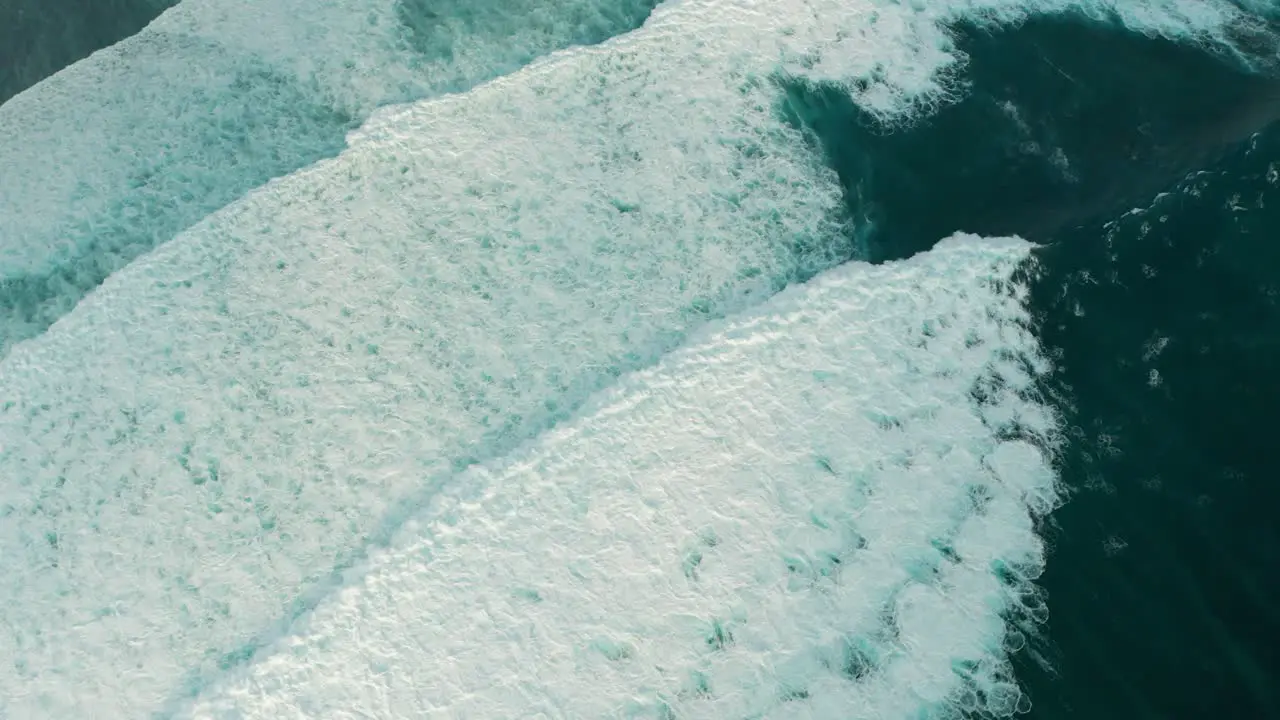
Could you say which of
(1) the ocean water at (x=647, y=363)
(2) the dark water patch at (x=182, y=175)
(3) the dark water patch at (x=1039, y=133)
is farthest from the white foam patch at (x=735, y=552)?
(2) the dark water patch at (x=182, y=175)

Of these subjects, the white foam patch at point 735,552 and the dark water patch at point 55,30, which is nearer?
the white foam patch at point 735,552

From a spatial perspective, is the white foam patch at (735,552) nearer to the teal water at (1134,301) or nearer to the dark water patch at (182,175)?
the teal water at (1134,301)

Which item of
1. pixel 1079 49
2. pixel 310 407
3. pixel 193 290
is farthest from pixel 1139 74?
pixel 193 290

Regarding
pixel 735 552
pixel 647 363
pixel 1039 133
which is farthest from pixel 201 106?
pixel 1039 133

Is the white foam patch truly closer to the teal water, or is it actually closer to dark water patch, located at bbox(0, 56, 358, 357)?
the teal water

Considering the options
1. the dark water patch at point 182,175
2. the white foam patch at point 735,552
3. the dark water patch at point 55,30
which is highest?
the dark water patch at point 55,30

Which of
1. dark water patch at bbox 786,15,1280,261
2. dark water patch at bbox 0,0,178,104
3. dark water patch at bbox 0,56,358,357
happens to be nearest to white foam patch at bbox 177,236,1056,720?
dark water patch at bbox 786,15,1280,261

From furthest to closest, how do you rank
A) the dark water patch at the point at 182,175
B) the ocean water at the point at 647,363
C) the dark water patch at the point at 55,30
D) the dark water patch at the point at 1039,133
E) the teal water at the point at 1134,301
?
the dark water patch at the point at 55,30
the dark water patch at the point at 182,175
the dark water patch at the point at 1039,133
the ocean water at the point at 647,363
the teal water at the point at 1134,301
